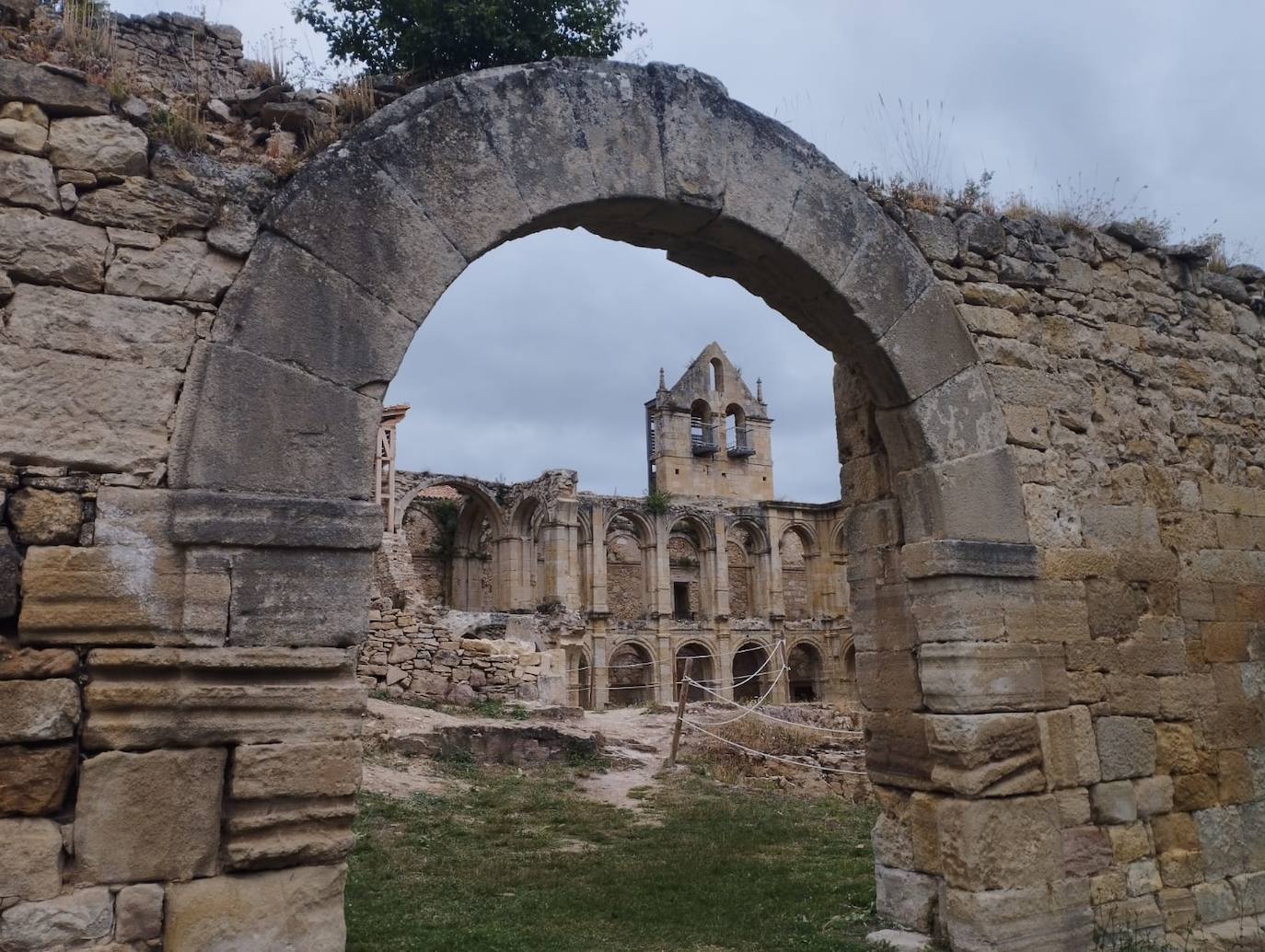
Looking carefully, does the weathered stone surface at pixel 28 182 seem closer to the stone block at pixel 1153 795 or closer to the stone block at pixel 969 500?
the stone block at pixel 969 500

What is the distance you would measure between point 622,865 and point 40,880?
4829 mm

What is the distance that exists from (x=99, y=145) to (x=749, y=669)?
30192mm

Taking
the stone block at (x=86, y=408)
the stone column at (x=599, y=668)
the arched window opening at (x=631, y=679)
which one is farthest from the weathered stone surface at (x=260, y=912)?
the arched window opening at (x=631, y=679)

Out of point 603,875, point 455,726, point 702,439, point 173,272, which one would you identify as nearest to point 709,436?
point 702,439

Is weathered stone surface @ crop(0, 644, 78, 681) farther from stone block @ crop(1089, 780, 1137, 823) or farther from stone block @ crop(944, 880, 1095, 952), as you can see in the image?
stone block @ crop(1089, 780, 1137, 823)

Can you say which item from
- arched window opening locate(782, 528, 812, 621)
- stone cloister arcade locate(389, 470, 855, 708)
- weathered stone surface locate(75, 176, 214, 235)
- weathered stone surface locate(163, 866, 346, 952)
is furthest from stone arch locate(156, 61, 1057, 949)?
arched window opening locate(782, 528, 812, 621)

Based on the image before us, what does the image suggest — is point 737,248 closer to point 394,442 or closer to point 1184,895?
point 1184,895

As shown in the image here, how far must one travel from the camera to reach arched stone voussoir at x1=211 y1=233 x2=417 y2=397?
3641 millimetres

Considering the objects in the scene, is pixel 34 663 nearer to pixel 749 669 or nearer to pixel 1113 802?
pixel 1113 802

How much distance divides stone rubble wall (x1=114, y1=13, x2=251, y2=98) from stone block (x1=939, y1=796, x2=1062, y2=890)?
4.61 meters

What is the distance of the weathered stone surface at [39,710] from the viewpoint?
3.12 meters

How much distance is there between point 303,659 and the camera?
346cm

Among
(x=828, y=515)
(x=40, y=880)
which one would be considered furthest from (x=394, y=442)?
(x=40, y=880)

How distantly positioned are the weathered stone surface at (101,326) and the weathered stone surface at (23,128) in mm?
499
